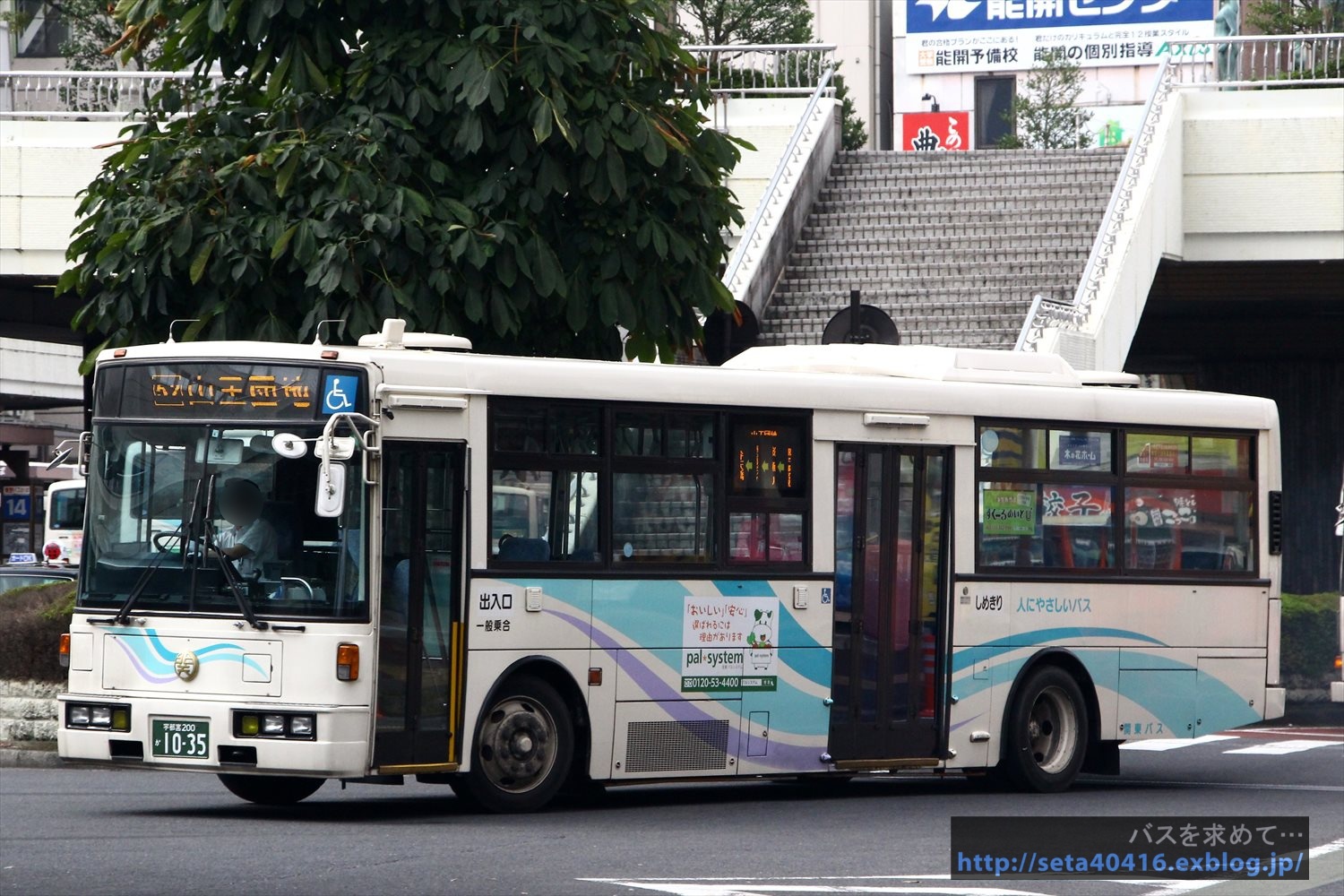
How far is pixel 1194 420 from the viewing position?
16078mm

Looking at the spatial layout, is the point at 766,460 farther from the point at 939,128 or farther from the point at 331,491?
the point at 939,128

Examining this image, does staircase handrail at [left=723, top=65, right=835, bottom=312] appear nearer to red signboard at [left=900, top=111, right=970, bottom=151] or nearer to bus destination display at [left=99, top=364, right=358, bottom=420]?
bus destination display at [left=99, top=364, right=358, bottom=420]

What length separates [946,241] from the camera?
28.5 m

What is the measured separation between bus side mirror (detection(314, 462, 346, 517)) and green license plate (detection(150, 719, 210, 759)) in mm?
1391

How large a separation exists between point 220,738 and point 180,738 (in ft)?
0.79

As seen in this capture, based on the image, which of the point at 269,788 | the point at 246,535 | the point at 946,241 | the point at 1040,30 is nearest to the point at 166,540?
the point at 246,535

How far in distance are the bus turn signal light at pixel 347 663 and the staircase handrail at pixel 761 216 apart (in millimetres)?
13495

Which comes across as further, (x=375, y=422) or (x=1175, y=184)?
(x=1175, y=184)

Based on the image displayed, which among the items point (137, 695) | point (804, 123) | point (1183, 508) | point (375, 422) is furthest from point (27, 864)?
point (804, 123)

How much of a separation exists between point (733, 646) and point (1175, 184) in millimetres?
17532

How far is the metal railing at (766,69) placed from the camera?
31.3 metres

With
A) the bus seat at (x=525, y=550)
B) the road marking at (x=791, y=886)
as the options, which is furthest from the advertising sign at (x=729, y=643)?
the road marking at (x=791, y=886)

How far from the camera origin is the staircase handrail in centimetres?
2661

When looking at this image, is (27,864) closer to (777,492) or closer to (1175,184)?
(777,492)
